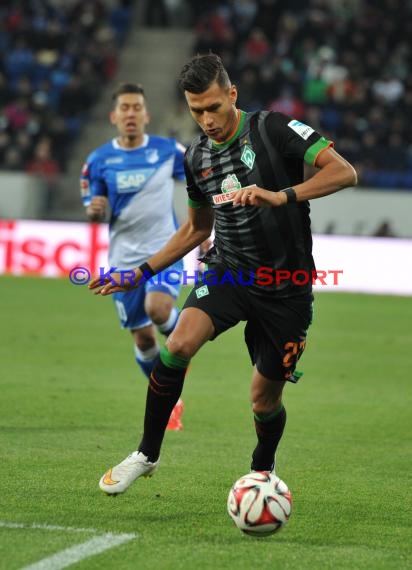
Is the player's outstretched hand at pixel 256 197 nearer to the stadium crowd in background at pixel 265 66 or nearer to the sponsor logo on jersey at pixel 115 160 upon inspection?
the sponsor logo on jersey at pixel 115 160

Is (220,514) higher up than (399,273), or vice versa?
(220,514)

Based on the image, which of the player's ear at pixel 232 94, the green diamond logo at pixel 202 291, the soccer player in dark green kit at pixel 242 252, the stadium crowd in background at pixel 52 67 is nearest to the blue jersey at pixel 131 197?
the soccer player in dark green kit at pixel 242 252

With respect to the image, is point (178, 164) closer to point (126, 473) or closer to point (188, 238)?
point (188, 238)

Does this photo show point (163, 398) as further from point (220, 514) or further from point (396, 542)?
point (396, 542)

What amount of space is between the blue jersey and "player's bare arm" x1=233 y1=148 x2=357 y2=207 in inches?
146

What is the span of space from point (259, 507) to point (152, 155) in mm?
4762

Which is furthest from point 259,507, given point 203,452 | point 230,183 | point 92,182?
point 92,182

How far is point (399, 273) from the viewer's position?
63.3ft

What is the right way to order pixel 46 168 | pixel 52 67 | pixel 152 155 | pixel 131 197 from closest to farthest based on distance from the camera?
1. pixel 131 197
2. pixel 152 155
3. pixel 46 168
4. pixel 52 67

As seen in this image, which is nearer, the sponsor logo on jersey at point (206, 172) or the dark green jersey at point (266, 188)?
the dark green jersey at point (266, 188)

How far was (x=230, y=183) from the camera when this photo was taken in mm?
5871

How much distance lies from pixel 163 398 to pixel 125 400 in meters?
3.96

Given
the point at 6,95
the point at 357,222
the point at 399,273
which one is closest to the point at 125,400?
the point at 399,273

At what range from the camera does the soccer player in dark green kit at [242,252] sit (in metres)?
5.73
